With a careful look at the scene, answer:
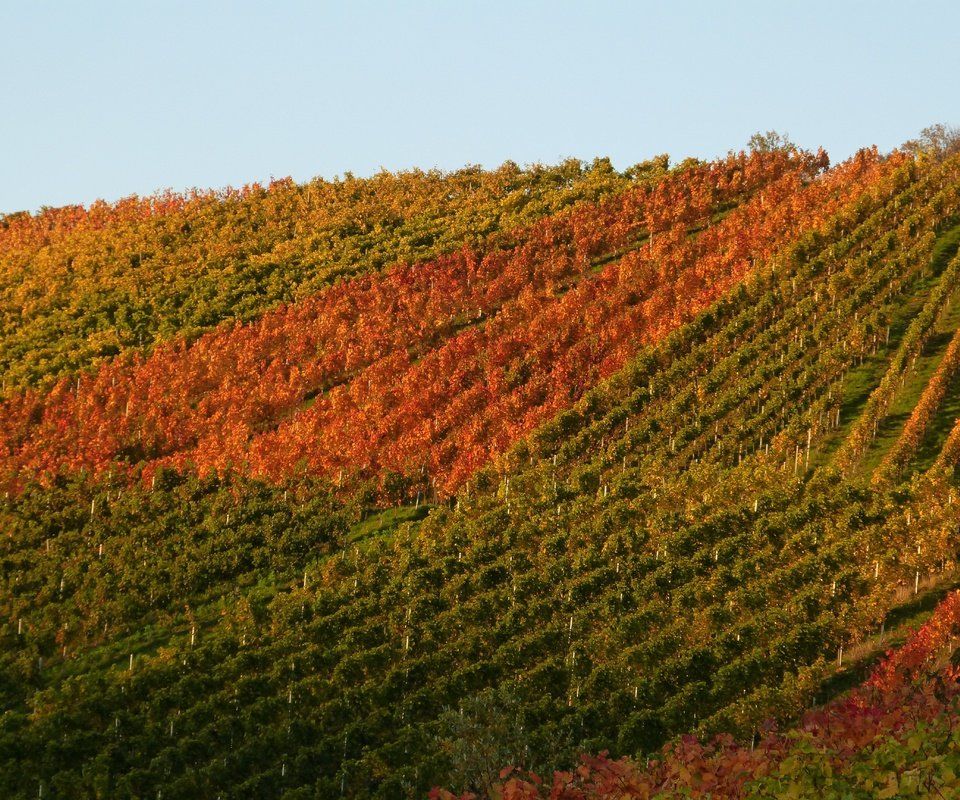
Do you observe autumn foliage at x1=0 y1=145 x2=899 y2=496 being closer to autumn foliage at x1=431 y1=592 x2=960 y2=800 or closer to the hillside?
the hillside

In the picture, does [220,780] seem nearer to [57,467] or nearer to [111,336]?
[57,467]

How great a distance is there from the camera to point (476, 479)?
217 ft

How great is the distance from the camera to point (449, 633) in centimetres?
5322

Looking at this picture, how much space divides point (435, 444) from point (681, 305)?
1699 cm

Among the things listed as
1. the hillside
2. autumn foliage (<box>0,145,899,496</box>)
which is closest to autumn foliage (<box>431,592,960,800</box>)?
the hillside

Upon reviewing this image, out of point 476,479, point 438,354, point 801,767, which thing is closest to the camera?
point 801,767

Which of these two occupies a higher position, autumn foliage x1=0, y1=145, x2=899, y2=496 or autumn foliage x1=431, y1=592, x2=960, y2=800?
autumn foliage x1=0, y1=145, x2=899, y2=496

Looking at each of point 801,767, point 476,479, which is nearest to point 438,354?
point 476,479

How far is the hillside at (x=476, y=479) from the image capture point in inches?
1866

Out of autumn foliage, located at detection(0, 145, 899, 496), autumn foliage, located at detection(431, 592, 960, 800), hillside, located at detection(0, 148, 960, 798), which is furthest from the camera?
autumn foliage, located at detection(0, 145, 899, 496)

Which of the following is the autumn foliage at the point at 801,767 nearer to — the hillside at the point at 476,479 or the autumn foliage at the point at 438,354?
the hillside at the point at 476,479

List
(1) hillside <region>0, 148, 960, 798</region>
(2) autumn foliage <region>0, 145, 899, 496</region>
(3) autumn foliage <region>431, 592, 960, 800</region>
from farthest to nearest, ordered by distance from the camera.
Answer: (2) autumn foliage <region>0, 145, 899, 496</region> → (1) hillside <region>0, 148, 960, 798</region> → (3) autumn foliage <region>431, 592, 960, 800</region>

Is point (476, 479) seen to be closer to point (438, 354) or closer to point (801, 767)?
point (438, 354)

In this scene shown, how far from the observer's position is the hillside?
4741 centimetres
